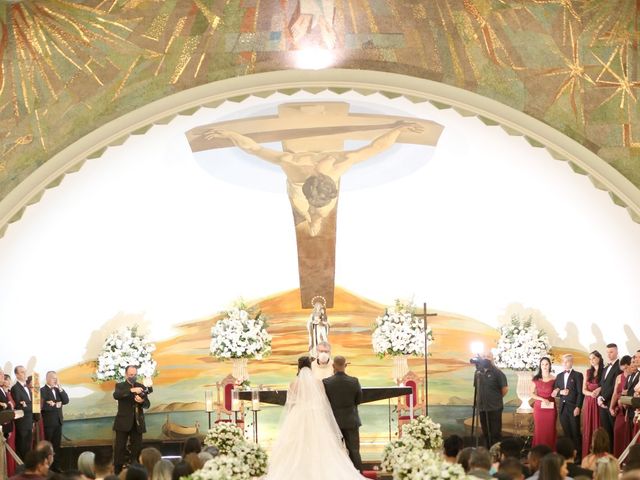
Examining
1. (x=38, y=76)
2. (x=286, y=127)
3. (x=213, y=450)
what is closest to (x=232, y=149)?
(x=286, y=127)

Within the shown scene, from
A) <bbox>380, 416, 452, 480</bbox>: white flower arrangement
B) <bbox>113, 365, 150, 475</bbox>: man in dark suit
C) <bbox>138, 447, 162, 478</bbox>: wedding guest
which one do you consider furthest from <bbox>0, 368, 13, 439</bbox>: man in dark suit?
<bbox>138, 447, 162, 478</bbox>: wedding guest

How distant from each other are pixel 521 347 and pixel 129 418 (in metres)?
6.99

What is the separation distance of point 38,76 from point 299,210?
5709 mm

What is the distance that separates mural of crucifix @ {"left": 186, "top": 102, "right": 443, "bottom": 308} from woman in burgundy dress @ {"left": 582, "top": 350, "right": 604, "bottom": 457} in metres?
5.03

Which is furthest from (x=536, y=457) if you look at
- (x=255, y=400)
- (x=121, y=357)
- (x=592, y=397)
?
(x=121, y=357)

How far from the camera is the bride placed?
14297 mm

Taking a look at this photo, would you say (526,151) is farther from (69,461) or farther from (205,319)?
(69,461)

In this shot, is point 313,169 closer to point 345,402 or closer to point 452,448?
point 345,402

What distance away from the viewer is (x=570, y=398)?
58.7ft

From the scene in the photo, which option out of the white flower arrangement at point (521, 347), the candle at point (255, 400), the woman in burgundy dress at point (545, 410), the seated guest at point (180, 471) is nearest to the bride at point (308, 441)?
the candle at point (255, 400)

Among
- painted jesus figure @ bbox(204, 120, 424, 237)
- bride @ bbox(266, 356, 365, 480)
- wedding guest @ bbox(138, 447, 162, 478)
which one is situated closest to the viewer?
wedding guest @ bbox(138, 447, 162, 478)

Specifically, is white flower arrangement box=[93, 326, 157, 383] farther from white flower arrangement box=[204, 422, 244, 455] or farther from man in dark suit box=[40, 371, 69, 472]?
white flower arrangement box=[204, 422, 244, 455]

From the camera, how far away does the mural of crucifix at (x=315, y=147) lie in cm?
2002

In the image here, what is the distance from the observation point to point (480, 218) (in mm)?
21125
